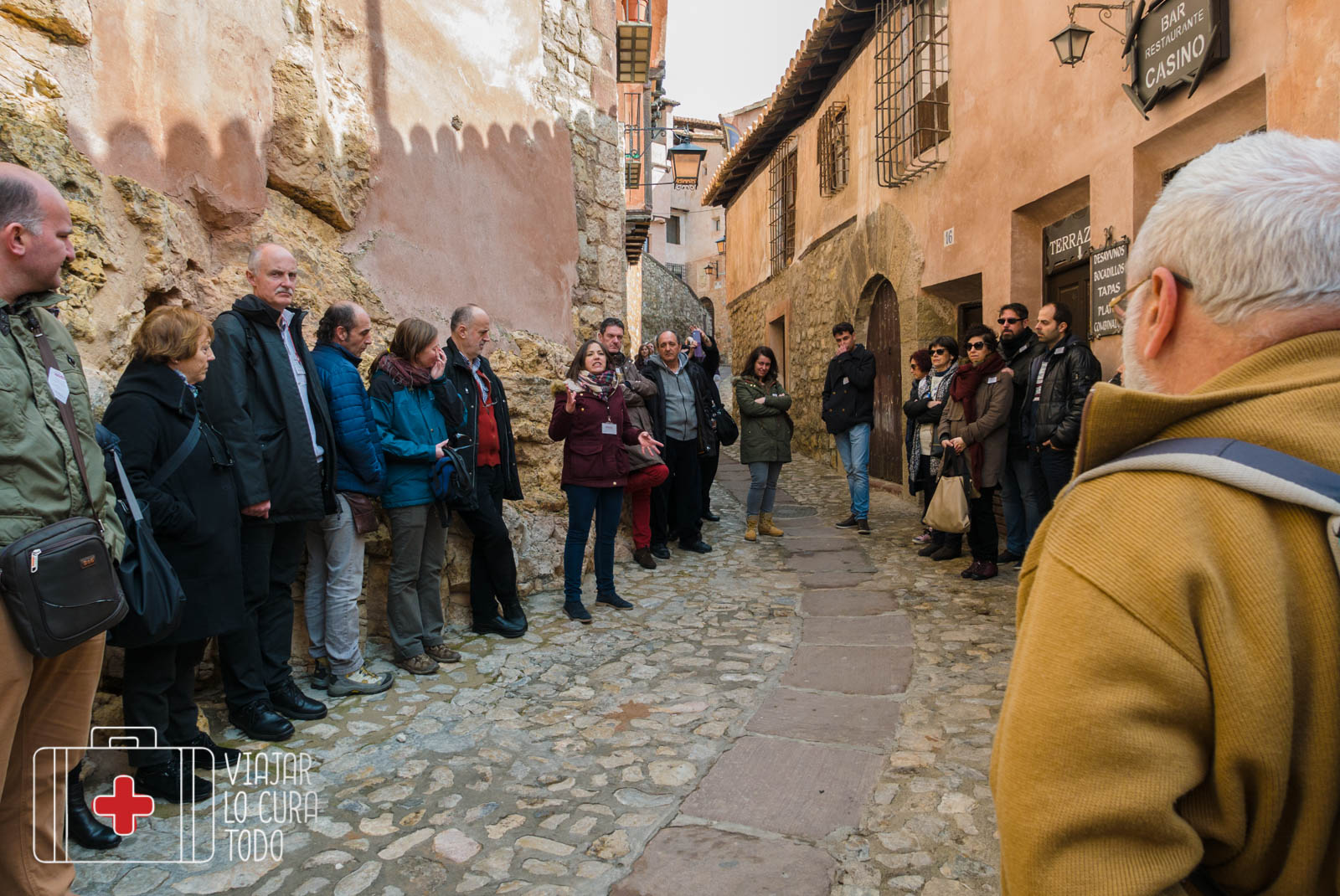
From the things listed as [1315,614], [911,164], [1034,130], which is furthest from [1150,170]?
[1315,614]

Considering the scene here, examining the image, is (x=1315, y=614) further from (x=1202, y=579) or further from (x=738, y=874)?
(x=738, y=874)

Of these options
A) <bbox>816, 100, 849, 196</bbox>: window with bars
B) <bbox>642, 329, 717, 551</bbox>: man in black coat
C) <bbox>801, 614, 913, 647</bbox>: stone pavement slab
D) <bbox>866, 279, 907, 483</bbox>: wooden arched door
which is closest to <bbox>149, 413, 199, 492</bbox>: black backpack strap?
<bbox>801, 614, 913, 647</bbox>: stone pavement slab

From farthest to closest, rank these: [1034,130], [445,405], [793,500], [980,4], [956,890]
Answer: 1. [793,500]
2. [980,4]
3. [1034,130]
4. [445,405]
5. [956,890]

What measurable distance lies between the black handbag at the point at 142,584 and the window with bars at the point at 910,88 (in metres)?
6.98

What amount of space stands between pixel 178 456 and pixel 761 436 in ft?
15.8

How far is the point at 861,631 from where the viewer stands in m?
4.37

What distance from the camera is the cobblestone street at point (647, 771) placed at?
2.17m

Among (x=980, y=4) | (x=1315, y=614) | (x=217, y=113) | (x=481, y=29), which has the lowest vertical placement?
(x=1315, y=614)

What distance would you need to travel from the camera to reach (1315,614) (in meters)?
0.77

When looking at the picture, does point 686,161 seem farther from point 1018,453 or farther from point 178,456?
point 178,456

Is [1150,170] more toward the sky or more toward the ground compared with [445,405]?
more toward the sky

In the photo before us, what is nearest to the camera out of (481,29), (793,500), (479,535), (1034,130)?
Answer: (479,535)

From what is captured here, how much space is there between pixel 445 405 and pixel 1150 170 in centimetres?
429

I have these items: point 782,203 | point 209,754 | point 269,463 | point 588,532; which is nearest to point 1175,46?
point 588,532
